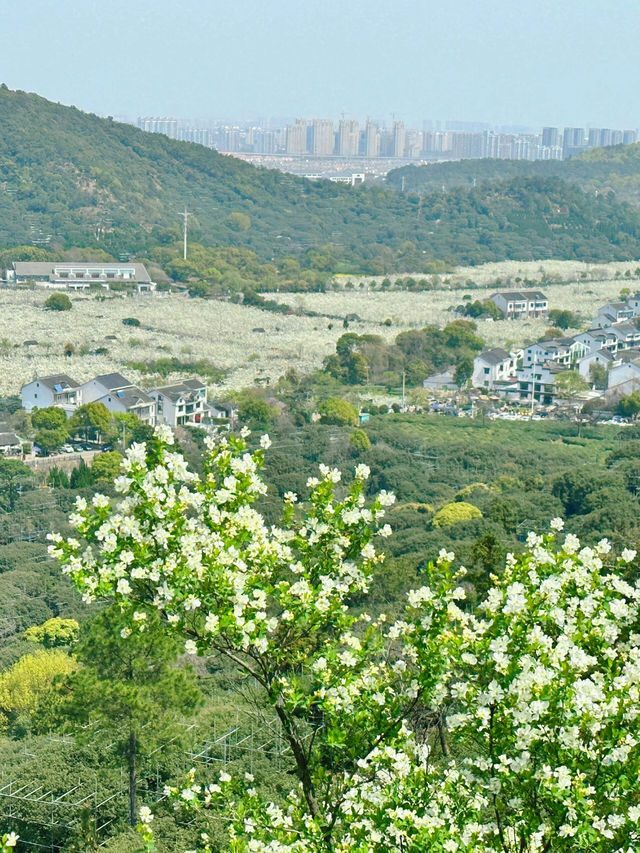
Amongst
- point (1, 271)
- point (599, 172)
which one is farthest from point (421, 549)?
Result: point (599, 172)

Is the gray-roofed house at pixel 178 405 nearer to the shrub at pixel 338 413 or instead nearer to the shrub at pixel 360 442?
the shrub at pixel 338 413

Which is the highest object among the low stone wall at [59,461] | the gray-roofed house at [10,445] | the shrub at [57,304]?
the shrub at [57,304]

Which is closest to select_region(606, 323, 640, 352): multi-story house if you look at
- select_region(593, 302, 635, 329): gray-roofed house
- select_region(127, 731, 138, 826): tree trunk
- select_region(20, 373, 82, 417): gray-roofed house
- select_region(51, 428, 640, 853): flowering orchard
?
select_region(593, 302, 635, 329): gray-roofed house

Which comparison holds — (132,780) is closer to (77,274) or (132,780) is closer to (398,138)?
(77,274)

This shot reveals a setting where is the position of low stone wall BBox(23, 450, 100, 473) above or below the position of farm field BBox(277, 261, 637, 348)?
below

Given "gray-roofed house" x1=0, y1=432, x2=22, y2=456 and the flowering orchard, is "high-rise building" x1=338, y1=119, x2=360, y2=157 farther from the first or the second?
the flowering orchard

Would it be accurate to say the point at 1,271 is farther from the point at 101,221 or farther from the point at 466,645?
the point at 466,645

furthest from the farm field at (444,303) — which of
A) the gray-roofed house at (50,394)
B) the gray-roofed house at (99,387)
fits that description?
the gray-roofed house at (50,394)
